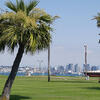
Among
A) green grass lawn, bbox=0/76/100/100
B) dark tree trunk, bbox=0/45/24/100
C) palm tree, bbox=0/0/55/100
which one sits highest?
palm tree, bbox=0/0/55/100

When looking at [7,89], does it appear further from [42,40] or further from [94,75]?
[94,75]

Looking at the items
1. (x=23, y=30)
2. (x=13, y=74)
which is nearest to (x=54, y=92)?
(x=13, y=74)

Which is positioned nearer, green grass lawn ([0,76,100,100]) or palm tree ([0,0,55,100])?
palm tree ([0,0,55,100])

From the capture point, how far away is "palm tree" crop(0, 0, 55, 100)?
20516 millimetres

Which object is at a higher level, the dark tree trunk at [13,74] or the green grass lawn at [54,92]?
the dark tree trunk at [13,74]

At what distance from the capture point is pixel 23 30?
67.1 ft

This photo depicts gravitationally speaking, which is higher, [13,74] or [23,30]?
[23,30]

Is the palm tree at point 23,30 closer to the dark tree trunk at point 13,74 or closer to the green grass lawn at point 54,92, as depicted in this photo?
the dark tree trunk at point 13,74

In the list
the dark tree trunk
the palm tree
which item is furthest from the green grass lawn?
the palm tree

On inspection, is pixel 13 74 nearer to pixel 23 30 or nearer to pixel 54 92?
pixel 23 30

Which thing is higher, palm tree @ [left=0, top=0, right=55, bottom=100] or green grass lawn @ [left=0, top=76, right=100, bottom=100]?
palm tree @ [left=0, top=0, right=55, bottom=100]

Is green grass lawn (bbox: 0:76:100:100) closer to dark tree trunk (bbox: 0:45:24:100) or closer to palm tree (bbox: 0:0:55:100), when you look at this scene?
dark tree trunk (bbox: 0:45:24:100)

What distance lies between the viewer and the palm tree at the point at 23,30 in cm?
2052

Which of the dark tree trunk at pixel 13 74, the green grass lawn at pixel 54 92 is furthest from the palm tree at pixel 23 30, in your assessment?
the green grass lawn at pixel 54 92
